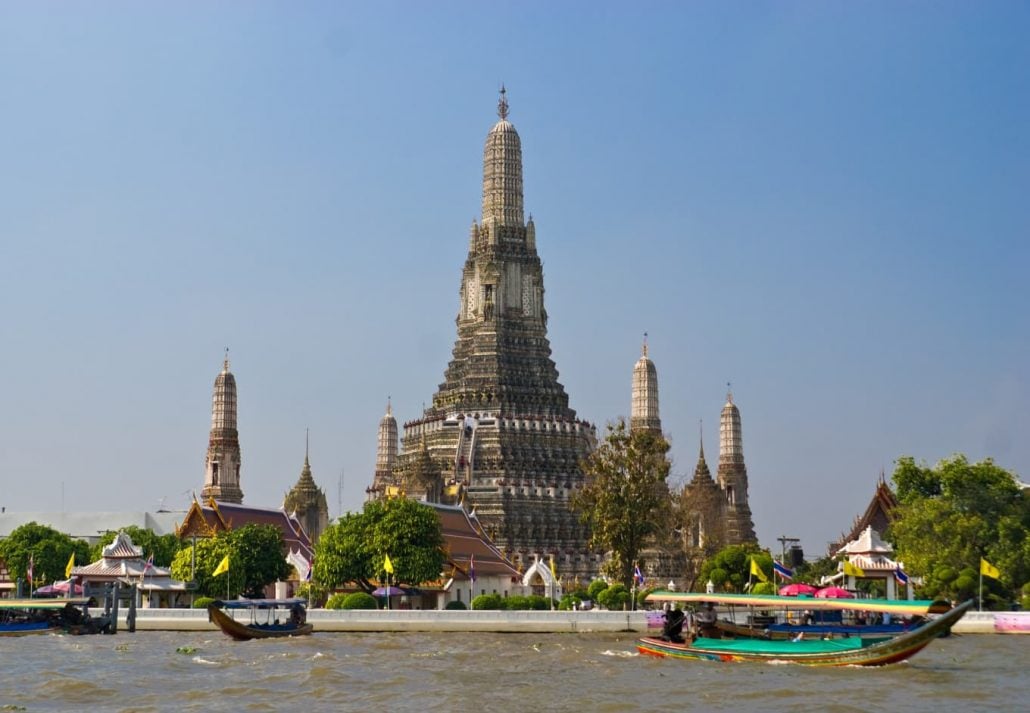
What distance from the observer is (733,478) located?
12225 cm

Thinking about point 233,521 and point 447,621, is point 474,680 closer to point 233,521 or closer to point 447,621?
point 447,621

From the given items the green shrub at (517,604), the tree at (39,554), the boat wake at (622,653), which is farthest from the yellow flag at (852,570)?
the tree at (39,554)

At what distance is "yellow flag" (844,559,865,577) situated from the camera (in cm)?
6396

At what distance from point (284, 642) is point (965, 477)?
36.2 meters

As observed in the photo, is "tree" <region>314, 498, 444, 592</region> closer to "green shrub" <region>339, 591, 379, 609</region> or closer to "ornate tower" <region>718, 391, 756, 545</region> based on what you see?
"green shrub" <region>339, 591, 379, 609</region>

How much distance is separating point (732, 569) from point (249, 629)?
27.0 m

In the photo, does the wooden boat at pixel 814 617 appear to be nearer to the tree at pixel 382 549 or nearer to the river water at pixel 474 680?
the river water at pixel 474 680

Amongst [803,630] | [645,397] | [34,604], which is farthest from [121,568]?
[645,397]

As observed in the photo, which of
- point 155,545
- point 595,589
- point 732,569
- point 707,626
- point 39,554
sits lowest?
point 707,626

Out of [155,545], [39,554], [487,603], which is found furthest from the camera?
[155,545]

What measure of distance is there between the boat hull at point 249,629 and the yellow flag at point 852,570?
73.0ft

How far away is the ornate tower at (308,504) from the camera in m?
121

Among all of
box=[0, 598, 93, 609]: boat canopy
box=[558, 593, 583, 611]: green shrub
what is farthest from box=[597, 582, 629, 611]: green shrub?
box=[0, 598, 93, 609]: boat canopy

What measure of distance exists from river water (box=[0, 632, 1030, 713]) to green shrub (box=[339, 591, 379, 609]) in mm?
13185
